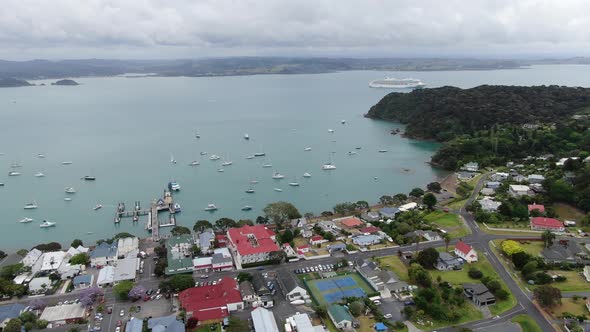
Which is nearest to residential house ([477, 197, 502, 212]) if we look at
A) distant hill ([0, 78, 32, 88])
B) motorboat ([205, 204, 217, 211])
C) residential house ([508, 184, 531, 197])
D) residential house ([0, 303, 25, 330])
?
residential house ([508, 184, 531, 197])

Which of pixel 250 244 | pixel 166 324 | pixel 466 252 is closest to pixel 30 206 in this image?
pixel 250 244

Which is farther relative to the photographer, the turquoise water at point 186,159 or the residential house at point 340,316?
the turquoise water at point 186,159

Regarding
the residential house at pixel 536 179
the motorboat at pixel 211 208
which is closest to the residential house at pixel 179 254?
the motorboat at pixel 211 208

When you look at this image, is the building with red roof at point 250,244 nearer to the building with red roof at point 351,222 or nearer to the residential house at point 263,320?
the residential house at point 263,320

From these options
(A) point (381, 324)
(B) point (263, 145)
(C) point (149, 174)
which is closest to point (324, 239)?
(A) point (381, 324)

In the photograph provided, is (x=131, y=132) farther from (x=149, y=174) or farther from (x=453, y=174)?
(x=453, y=174)

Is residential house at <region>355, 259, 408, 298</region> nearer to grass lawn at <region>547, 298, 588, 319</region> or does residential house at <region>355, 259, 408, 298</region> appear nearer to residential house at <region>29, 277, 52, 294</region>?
grass lawn at <region>547, 298, 588, 319</region>

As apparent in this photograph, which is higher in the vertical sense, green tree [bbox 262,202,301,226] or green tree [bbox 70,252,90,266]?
green tree [bbox 262,202,301,226]
